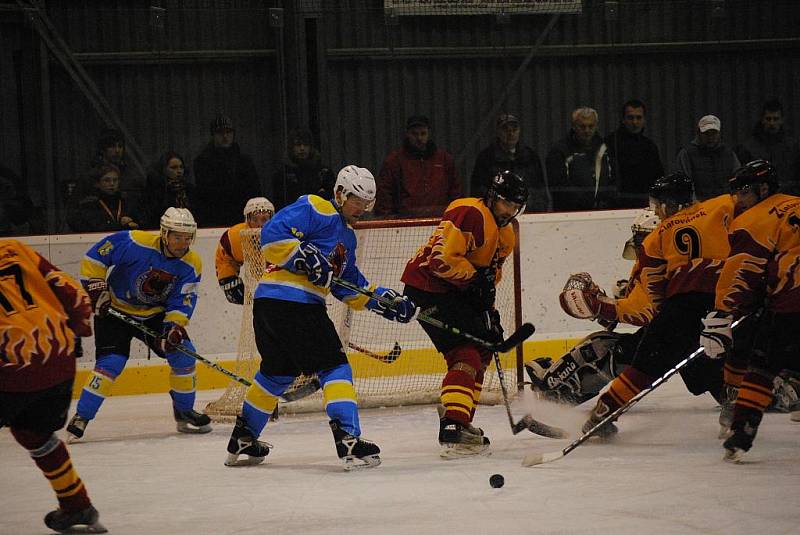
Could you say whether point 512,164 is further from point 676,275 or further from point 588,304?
point 676,275

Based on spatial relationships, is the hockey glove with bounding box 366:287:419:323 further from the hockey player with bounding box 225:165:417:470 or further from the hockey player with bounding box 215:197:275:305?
the hockey player with bounding box 215:197:275:305

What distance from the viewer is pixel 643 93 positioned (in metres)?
7.17

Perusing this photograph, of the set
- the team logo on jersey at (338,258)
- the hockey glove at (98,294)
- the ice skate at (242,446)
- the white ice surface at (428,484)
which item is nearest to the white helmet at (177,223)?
the hockey glove at (98,294)

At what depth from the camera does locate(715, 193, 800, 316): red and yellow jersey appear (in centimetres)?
394

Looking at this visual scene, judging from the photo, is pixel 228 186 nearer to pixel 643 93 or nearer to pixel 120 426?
pixel 120 426

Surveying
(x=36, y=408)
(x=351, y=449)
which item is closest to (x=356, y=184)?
(x=351, y=449)

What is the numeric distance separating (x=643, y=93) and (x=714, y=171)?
25.5 inches

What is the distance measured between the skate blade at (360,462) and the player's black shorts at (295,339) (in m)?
0.33

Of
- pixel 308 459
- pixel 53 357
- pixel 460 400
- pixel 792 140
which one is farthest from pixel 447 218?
pixel 792 140

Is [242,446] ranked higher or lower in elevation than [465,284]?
lower

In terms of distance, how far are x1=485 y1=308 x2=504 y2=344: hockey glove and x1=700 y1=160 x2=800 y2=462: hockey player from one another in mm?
822

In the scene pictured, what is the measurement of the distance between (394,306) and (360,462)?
0.60m

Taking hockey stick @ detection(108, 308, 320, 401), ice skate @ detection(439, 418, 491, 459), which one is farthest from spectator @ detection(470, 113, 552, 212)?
ice skate @ detection(439, 418, 491, 459)

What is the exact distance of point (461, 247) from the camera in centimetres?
438
